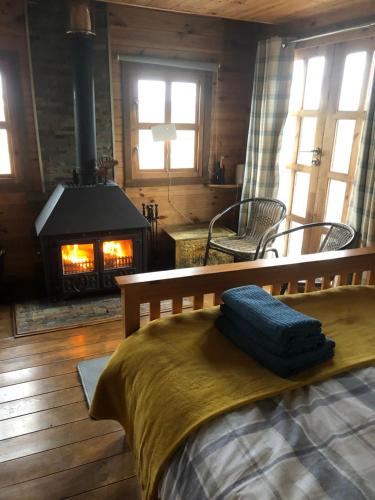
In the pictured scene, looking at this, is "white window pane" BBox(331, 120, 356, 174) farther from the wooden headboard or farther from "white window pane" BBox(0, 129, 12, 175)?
"white window pane" BBox(0, 129, 12, 175)

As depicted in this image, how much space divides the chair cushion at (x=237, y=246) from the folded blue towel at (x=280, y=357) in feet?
6.08

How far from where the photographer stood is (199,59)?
356 cm

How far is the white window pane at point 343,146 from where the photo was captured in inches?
113

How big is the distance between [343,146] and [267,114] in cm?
73

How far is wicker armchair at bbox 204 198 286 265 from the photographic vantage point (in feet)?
10.5

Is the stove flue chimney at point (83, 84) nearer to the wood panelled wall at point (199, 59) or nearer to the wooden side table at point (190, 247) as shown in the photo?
the wood panelled wall at point (199, 59)

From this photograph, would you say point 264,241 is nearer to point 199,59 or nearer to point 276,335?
point 199,59

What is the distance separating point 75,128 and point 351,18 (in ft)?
6.89

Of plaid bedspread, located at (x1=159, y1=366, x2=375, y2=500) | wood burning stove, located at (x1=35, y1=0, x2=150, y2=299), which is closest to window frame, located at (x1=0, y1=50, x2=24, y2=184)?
wood burning stove, located at (x1=35, y1=0, x2=150, y2=299)

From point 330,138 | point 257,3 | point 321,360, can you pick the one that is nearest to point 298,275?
point 321,360

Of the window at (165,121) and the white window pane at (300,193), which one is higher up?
the window at (165,121)

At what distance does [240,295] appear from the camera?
1.40m

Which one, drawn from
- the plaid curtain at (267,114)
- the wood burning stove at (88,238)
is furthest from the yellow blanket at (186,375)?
the plaid curtain at (267,114)

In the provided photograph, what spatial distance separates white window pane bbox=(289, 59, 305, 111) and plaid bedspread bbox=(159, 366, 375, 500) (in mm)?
2785
